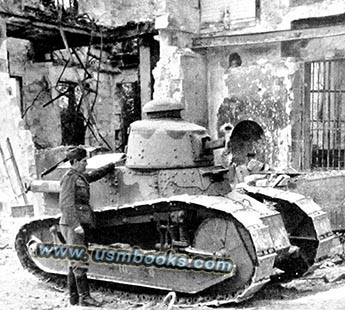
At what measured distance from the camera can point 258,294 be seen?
291 inches

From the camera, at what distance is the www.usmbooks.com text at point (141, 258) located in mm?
6703

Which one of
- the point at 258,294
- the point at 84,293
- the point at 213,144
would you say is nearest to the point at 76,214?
the point at 84,293

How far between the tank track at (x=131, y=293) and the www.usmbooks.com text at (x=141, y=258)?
31 cm

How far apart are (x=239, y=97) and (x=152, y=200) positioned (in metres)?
7.30

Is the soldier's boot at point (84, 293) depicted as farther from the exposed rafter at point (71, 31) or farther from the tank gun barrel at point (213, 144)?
the exposed rafter at point (71, 31)

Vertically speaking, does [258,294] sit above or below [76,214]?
below

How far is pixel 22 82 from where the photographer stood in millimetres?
17234

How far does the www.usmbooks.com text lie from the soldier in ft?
0.36

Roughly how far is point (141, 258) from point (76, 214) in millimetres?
957

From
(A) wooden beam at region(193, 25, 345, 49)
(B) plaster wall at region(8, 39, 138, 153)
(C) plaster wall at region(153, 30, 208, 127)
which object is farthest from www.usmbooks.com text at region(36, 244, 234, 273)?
(B) plaster wall at region(8, 39, 138, 153)

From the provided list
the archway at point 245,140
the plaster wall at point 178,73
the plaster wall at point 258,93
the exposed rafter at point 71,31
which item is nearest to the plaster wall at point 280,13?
the plaster wall at point 258,93

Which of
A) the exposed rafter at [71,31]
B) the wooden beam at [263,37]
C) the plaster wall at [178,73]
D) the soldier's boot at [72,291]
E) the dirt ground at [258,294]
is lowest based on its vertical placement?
the dirt ground at [258,294]

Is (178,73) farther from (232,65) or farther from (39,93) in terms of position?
(39,93)

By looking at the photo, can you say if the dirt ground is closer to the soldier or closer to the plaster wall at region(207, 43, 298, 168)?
the soldier
